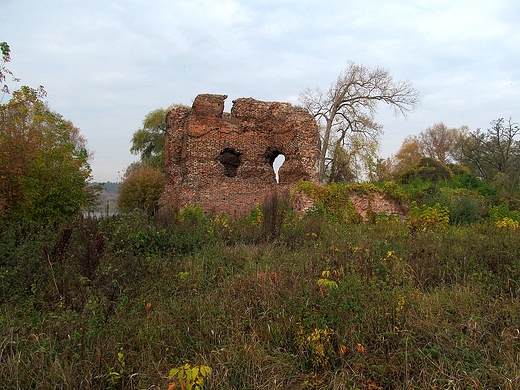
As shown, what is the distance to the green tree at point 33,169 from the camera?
906cm

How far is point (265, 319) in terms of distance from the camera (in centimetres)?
415

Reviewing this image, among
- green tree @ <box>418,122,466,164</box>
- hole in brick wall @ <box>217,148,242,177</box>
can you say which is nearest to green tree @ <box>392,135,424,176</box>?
green tree @ <box>418,122,466,164</box>

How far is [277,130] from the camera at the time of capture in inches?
699

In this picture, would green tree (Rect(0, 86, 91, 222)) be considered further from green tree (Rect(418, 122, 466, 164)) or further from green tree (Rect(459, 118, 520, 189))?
green tree (Rect(418, 122, 466, 164))

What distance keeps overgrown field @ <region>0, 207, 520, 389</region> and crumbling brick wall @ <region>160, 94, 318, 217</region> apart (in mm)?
10328

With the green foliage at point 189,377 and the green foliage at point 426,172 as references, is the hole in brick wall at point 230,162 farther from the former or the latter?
the green foliage at point 189,377

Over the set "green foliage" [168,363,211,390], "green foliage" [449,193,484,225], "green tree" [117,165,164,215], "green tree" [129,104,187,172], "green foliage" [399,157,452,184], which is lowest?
"green foliage" [168,363,211,390]

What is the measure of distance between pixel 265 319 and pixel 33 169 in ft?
24.2

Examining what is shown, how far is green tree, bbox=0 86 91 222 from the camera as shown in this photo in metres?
9.06

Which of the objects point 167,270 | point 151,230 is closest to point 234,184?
point 151,230

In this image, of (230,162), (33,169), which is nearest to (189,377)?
(33,169)

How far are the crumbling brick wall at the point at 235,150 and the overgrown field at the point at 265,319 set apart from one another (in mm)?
10328

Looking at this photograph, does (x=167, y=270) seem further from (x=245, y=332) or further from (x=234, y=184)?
(x=234, y=184)

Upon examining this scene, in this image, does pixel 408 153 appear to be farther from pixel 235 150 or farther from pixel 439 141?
pixel 235 150
